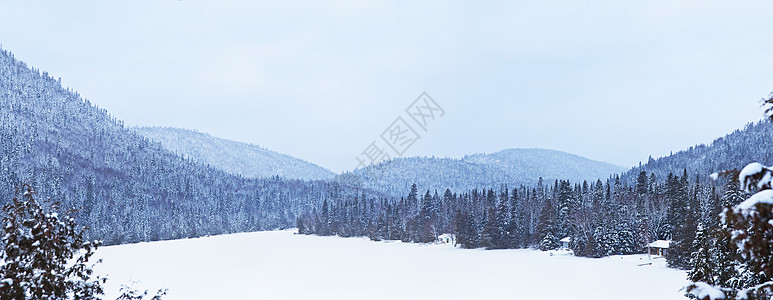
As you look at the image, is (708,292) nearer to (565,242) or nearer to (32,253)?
(32,253)

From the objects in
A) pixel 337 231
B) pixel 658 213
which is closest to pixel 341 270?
pixel 658 213

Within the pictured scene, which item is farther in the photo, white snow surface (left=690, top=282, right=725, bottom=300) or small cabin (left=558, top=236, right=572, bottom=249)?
small cabin (left=558, top=236, right=572, bottom=249)

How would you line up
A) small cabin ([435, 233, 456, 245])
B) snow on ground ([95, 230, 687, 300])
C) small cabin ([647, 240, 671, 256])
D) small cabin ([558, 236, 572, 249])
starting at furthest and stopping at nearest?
small cabin ([435, 233, 456, 245]) < small cabin ([558, 236, 572, 249]) < small cabin ([647, 240, 671, 256]) < snow on ground ([95, 230, 687, 300])

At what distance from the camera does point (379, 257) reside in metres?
75.6

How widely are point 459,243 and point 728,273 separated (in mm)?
74800

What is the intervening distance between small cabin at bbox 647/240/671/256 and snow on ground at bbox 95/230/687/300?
2.07m

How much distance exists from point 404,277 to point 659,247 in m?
37.1

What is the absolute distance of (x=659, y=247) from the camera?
6638cm

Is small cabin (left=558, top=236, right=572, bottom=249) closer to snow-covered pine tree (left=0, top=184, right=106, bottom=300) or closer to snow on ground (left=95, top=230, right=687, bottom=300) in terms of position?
snow on ground (left=95, top=230, right=687, bottom=300)

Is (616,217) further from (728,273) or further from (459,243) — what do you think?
(728,273)

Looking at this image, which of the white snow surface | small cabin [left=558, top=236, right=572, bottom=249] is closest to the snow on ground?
small cabin [left=558, top=236, right=572, bottom=249]

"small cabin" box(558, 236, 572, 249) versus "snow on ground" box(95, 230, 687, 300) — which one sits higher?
"small cabin" box(558, 236, 572, 249)

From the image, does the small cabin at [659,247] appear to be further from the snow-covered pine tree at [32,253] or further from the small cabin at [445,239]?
the snow-covered pine tree at [32,253]

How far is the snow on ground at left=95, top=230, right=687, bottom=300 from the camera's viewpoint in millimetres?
41844
